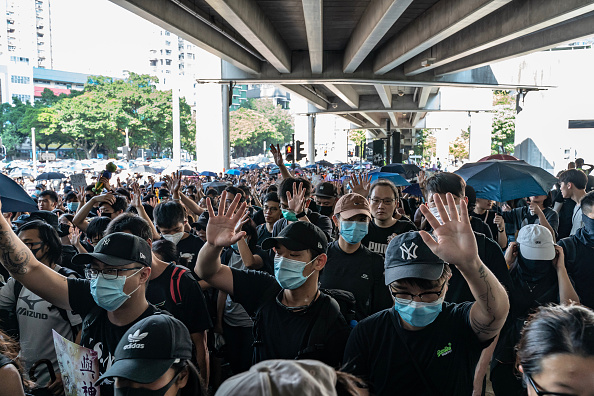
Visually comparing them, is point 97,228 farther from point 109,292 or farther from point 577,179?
point 577,179

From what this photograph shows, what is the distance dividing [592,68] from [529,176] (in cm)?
2229

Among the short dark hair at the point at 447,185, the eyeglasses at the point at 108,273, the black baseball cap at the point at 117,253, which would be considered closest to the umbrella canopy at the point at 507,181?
the short dark hair at the point at 447,185

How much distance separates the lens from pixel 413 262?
8.71 ft

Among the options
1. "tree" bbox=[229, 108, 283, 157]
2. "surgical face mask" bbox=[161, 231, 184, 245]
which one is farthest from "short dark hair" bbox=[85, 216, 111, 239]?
"tree" bbox=[229, 108, 283, 157]

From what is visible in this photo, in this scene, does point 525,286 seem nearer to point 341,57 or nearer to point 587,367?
point 587,367

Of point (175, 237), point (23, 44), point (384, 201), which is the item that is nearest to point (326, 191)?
point (384, 201)

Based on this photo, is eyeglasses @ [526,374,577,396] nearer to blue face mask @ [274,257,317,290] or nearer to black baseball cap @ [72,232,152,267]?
blue face mask @ [274,257,317,290]

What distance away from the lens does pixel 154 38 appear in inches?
6299

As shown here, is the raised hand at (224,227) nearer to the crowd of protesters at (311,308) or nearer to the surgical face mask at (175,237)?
the crowd of protesters at (311,308)

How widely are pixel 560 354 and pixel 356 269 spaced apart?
7.45 feet

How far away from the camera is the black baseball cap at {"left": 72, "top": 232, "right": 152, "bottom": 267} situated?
3.20 metres

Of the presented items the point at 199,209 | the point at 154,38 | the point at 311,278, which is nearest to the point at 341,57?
the point at 199,209

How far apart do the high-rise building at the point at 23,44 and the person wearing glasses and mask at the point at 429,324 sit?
105232 millimetres

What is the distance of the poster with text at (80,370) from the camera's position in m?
2.97
